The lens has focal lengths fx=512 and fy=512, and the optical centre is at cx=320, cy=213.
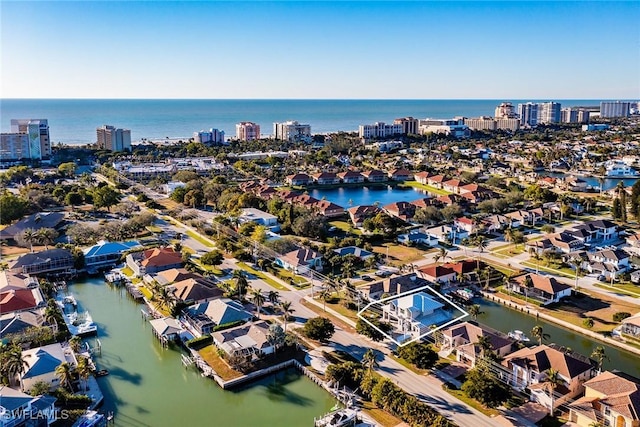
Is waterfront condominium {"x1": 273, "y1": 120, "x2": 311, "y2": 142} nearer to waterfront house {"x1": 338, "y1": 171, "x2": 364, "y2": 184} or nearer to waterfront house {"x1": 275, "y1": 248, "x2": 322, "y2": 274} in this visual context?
waterfront house {"x1": 338, "y1": 171, "x2": 364, "y2": 184}

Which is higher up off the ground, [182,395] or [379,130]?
A: [379,130]

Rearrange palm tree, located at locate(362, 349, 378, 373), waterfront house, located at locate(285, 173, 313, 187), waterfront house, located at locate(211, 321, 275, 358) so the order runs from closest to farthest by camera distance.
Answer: palm tree, located at locate(362, 349, 378, 373), waterfront house, located at locate(211, 321, 275, 358), waterfront house, located at locate(285, 173, 313, 187)

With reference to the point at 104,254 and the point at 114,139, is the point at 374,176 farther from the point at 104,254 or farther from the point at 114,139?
the point at 114,139

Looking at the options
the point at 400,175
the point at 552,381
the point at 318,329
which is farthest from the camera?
the point at 400,175

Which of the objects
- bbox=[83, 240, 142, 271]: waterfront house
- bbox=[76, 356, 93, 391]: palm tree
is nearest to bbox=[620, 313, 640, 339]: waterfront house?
bbox=[76, 356, 93, 391]: palm tree

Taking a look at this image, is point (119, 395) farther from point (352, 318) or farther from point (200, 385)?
point (352, 318)

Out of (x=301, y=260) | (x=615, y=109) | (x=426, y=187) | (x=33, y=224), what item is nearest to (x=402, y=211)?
(x=301, y=260)

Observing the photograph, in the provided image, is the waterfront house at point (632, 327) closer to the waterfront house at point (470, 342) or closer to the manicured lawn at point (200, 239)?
the waterfront house at point (470, 342)
